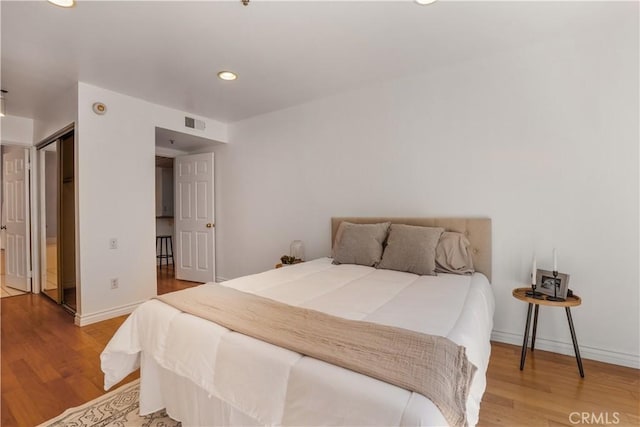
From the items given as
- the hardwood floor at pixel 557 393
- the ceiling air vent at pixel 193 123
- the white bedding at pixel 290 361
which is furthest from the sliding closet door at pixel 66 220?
the hardwood floor at pixel 557 393

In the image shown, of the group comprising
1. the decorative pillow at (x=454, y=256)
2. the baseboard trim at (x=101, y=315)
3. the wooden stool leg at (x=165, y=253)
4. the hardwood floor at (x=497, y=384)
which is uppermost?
the decorative pillow at (x=454, y=256)

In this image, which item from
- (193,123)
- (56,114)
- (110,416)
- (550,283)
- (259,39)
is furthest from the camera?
(193,123)

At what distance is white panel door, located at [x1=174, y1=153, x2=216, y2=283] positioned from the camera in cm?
455

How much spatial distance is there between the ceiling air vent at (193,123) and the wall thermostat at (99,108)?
95 cm

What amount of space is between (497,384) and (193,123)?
419cm

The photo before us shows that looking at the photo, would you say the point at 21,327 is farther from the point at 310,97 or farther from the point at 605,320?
the point at 605,320

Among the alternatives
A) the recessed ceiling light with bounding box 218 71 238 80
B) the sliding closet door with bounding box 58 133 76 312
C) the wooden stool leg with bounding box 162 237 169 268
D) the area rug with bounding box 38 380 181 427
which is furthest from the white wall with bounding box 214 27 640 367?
the wooden stool leg with bounding box 162 237 169 268

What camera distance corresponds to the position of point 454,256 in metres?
2.40

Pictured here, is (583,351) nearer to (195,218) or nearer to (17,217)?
(195,218)

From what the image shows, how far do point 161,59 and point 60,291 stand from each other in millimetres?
2991

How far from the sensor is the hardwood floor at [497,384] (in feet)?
5.37

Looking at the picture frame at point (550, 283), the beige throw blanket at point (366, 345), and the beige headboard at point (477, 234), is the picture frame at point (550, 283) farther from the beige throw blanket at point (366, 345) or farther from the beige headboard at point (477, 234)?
the beige throw blanket at point (366, 345)

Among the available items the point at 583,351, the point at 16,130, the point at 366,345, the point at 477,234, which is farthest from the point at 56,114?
the point at 583,351

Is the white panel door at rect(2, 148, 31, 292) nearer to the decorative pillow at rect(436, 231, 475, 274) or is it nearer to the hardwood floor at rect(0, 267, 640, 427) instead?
the hardwood floor at rect(0, 267, 640, 427)
